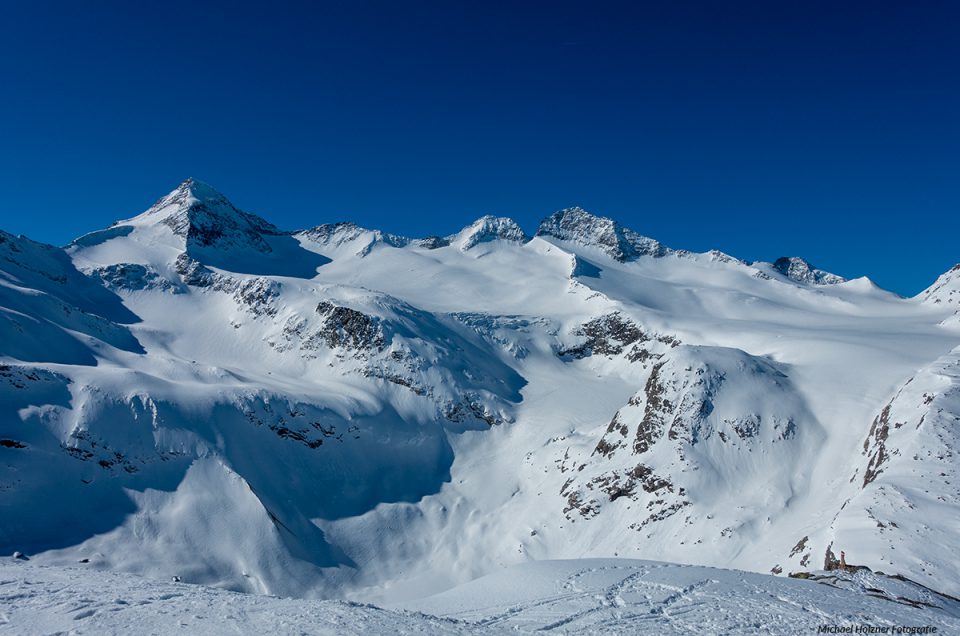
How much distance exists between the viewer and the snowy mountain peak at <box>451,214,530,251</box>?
189 m

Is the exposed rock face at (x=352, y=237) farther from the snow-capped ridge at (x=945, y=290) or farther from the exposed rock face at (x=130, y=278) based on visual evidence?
the snow-capped ridge at (x=945, y=290)

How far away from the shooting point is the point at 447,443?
273ft

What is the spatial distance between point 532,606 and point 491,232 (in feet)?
582

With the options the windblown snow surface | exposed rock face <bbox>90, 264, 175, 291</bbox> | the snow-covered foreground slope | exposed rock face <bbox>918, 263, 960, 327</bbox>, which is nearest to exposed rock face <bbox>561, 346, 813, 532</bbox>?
the windblown snow surface

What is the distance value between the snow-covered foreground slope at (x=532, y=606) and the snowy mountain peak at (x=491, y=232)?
6548 inches

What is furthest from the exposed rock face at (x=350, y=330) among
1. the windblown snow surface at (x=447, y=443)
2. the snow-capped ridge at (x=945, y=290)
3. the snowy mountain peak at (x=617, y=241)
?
the snow-capped ridge at (x=945, y=290)

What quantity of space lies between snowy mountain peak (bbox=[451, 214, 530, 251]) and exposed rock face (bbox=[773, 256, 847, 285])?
286ft

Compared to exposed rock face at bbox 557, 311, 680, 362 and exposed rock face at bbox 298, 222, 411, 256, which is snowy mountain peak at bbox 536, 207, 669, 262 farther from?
exposed rock face at bbox 557, 311, 680, 362

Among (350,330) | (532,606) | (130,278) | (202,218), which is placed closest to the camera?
(532,606)

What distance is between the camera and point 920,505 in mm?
32281

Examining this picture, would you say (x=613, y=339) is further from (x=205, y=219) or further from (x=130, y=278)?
(x=205, y=219)

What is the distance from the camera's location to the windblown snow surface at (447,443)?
39.5 m

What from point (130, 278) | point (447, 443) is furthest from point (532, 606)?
point (130, 278)

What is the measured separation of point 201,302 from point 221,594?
114 metres
